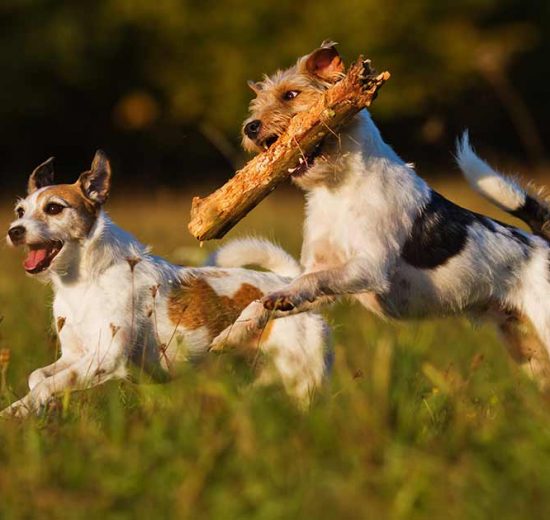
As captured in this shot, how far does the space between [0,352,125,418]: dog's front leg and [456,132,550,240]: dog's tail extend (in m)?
2.19

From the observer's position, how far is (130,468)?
3578mm

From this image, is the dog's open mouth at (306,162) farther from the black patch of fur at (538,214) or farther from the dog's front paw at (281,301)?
the black patch of fur at (538,214)

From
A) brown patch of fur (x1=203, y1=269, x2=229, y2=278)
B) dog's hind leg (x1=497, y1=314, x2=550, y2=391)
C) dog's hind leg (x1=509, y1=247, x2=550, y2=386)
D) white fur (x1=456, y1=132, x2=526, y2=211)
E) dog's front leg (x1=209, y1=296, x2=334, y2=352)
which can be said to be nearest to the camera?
dog's front leg (x1=209, y1=296, x2=334, y2=352)

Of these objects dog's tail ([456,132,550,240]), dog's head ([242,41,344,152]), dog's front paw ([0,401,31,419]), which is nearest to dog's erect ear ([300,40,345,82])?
dog's head ([242,41,344,152])

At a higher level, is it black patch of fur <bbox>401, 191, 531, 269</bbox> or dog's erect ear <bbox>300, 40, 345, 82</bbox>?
dog's erect ear <bbox>300, 40, 345, 82</bbox>

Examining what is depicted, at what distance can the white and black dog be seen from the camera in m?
5.27

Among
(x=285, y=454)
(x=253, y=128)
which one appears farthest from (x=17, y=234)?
(x=285, y=454)

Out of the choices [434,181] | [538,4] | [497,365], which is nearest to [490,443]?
[497,365]

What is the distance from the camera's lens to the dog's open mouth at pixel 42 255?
222 inches

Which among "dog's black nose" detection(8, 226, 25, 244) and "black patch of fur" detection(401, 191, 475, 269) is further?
"black patch of fur" detection(401, 191, 475, 269)

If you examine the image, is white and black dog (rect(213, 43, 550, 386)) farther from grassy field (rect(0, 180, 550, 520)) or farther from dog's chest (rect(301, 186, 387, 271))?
grassy field (rect(0, 180, 550, 520))

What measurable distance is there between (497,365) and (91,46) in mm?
20871

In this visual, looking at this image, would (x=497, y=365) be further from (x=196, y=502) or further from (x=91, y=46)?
(x=91, y=46)

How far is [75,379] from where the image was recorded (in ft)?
17.1
